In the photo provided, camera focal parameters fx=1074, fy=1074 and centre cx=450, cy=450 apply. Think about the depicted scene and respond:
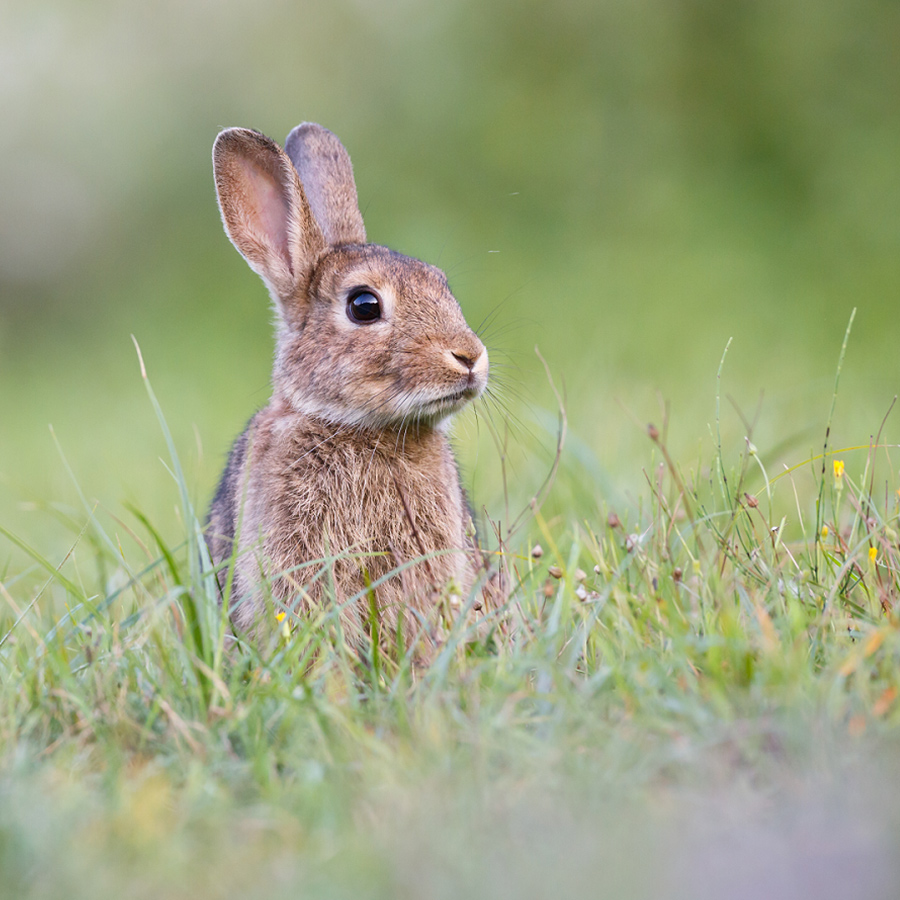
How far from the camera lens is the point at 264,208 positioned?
162 inches

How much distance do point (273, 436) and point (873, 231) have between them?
6912 mm

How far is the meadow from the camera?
1909mm

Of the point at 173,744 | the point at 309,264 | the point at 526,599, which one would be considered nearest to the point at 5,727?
the point at 173,744

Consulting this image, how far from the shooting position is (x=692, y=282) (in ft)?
28.9

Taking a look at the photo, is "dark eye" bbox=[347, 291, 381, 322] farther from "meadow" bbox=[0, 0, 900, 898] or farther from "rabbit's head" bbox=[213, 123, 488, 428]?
"meadow" bbox=[0, 0, 900, 898]

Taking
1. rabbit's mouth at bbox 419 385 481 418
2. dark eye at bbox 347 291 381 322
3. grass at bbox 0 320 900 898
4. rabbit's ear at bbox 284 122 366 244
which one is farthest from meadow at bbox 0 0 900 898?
rabbit's ear at bbox 284 122 366 244

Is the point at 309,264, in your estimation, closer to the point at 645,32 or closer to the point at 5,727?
the point at 5,727

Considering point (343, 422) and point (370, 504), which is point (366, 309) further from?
→ point (370, 504)

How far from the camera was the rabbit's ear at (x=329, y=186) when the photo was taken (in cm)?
445

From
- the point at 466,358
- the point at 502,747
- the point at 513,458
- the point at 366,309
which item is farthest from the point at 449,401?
the point at 513,458

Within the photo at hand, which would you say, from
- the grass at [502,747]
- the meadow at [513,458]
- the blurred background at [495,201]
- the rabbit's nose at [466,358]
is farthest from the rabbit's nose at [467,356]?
the blurred background at [495,201]

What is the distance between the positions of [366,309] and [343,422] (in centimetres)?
43

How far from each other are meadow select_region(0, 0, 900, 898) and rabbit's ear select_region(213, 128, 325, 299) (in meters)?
0.77

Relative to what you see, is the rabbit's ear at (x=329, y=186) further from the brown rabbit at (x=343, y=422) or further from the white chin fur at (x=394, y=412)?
the white chin fur at (x=394, y=412)
